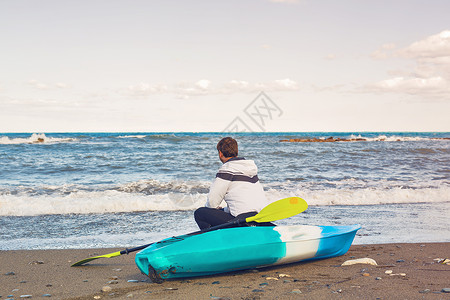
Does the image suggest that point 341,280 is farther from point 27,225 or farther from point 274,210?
point 27,225

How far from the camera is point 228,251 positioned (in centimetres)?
351

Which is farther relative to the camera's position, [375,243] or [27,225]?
[27,225]

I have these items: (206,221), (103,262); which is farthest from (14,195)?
(206,221)

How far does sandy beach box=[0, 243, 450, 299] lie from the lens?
9.82ft

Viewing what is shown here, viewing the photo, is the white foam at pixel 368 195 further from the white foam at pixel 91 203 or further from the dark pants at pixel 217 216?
the dark pants at pixel 217 216

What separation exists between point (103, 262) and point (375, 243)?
3.16 m

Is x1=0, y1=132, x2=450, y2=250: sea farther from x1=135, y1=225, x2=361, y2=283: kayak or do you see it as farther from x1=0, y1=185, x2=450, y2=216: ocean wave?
x1=135, y1=225, x2=361, y2=283: kayak

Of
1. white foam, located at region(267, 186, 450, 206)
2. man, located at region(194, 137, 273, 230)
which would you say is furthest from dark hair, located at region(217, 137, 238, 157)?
white foam, located at region(267, 186, 450, 206)

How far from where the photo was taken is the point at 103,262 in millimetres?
4371

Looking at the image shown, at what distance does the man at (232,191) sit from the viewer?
373 cm

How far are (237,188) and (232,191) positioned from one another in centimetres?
6

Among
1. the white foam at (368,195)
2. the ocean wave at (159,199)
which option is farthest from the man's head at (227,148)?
the white foam at (368,195)

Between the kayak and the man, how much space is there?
0.21 m

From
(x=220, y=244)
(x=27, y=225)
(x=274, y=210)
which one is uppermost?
(x=274, y=210)
